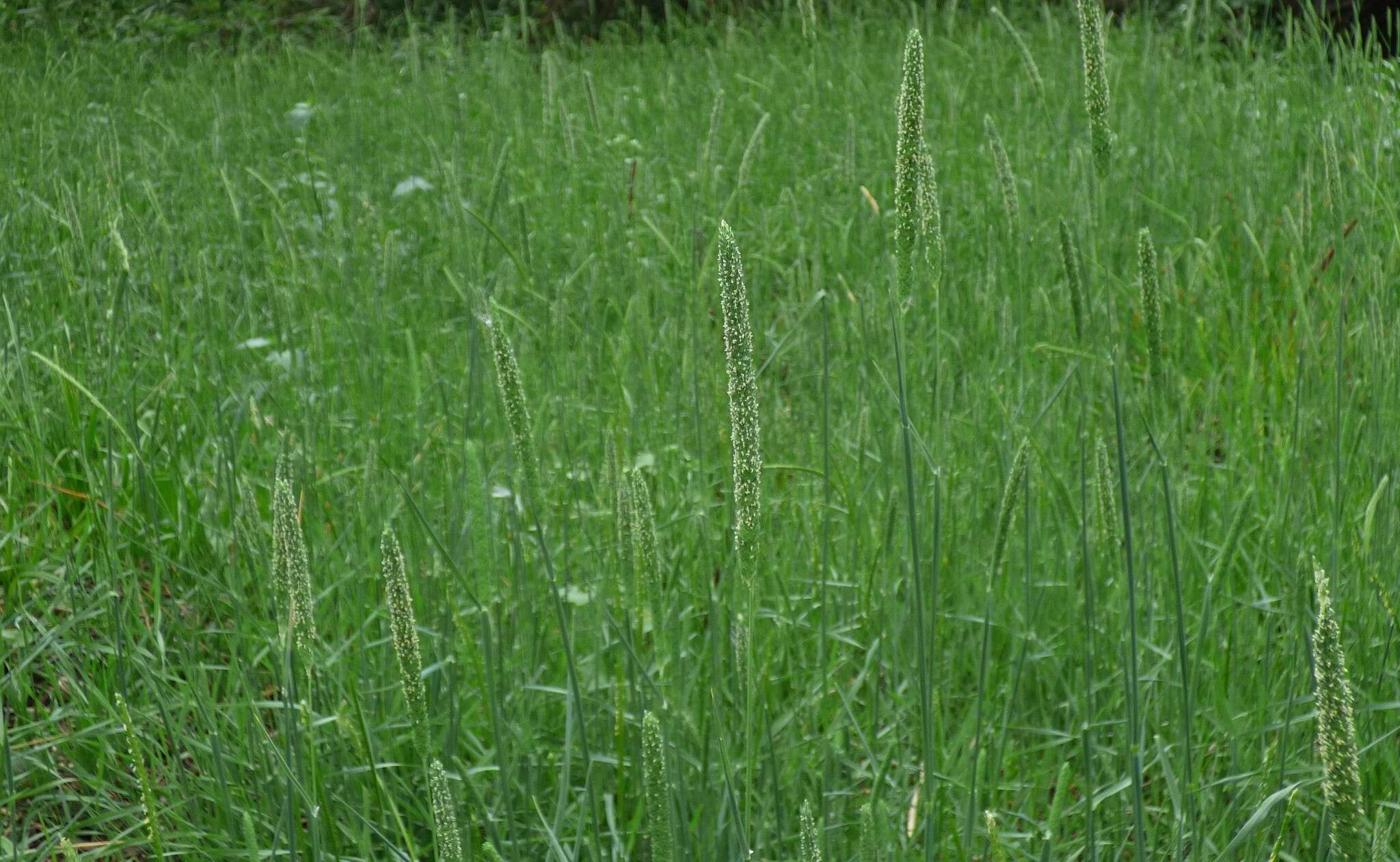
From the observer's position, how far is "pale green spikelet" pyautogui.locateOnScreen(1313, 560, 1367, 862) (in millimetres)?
627

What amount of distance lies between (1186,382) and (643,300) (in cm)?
111

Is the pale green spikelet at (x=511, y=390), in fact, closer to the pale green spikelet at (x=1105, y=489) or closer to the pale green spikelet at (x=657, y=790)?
the pale green spikelet at (x=657, y=790)

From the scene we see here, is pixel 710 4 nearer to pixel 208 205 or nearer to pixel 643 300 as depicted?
pixel 208 205

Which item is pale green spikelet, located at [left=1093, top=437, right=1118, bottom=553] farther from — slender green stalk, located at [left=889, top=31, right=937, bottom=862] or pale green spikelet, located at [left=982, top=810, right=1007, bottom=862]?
pale green spikelet, located at [left=982, top=810, right=1007, bottom=862]

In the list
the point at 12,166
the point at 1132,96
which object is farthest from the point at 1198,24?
the point at 12,166

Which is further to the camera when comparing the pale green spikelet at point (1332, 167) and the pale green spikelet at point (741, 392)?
the pale green spikelet at point (1332, 167)

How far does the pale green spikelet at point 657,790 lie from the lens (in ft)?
2.93

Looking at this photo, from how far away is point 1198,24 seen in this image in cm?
620

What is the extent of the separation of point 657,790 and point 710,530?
77 cm

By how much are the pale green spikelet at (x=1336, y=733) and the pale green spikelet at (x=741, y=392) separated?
33 centimetres

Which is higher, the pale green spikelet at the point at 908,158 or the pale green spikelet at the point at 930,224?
the pale green spikelet at the point at 908,158

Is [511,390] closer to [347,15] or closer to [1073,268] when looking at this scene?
[1073,268]

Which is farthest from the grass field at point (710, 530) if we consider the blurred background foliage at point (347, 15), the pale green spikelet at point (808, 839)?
the blurred background foliage at point (347, 15)

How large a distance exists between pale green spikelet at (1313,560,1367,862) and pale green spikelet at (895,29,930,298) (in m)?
0.40
